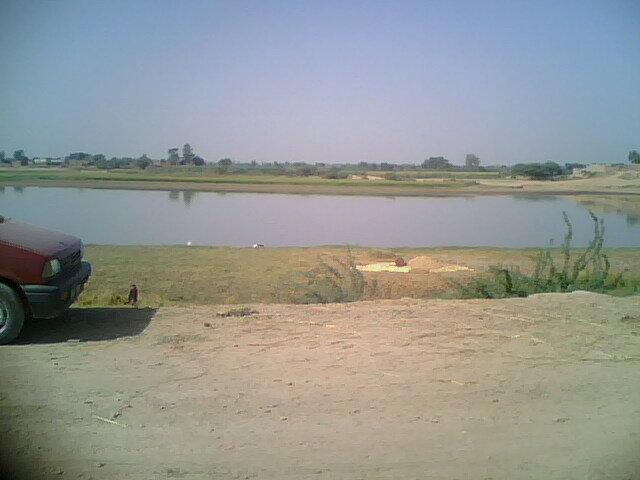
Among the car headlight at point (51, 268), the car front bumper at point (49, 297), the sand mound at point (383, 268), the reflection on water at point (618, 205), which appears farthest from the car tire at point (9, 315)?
the reflection on water at point (618, 205)

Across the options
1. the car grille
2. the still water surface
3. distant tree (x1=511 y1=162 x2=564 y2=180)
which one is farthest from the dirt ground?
distant tree (x1=511 y1=162 x2=564 y2=180)

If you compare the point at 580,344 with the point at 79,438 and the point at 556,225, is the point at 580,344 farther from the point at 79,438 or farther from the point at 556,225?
the point at 556,225

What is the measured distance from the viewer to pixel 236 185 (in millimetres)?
69938

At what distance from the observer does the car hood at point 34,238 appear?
25.9 ft

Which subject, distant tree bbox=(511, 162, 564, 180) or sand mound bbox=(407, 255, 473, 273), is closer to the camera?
sand mound bbox=(407, 255, 473, 273)

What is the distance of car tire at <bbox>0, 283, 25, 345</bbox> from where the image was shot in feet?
25.1

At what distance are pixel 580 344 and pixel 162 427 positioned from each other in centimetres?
536

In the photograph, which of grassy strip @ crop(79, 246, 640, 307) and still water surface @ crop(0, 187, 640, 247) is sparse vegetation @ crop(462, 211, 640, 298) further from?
still water surface @ crop(0, 187, 640, 247)

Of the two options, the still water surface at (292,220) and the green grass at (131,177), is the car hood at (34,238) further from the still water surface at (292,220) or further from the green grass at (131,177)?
the green grass at (131,177)

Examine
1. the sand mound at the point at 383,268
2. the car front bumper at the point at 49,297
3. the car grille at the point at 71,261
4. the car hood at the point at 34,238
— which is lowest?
the sand mound at the point at 383,268

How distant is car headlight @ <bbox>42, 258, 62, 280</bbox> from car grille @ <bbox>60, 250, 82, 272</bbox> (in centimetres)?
15

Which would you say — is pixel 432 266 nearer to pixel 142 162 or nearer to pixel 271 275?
pixel 271 275

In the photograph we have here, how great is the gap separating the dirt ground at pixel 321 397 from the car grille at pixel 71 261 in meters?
0.77

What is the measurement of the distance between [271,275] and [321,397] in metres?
14.8
